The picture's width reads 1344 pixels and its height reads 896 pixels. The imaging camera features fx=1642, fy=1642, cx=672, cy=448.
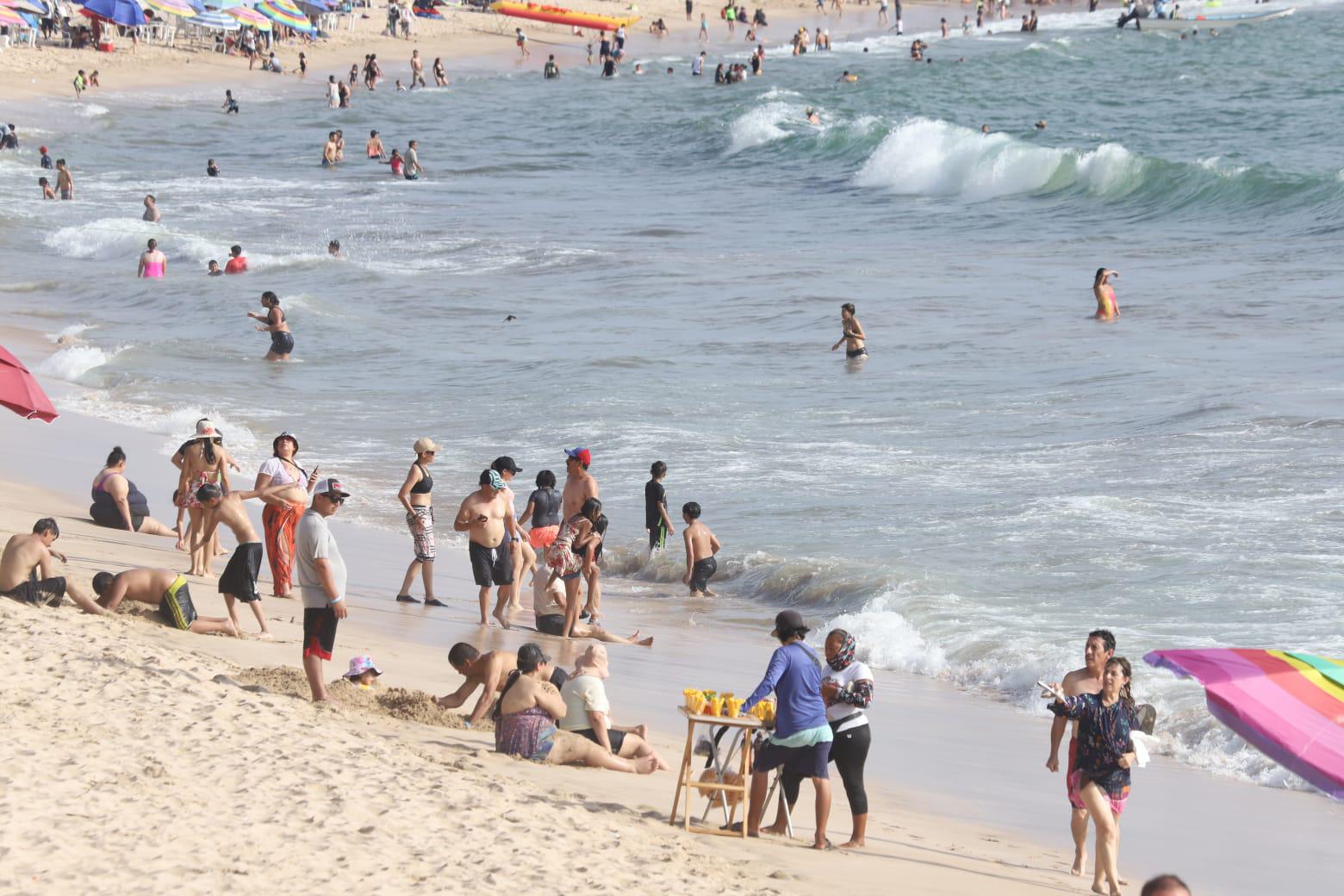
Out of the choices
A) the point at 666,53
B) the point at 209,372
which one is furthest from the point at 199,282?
the point at 666,53

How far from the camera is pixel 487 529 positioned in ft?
35.1

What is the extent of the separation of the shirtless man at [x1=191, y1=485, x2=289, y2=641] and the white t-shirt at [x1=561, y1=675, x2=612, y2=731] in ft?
7.77

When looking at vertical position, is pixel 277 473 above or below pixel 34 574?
above

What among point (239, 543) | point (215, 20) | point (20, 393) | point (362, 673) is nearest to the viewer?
point (362, 673)

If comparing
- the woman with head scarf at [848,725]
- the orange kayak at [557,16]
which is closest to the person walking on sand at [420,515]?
the woman with head scarf at [848,725]

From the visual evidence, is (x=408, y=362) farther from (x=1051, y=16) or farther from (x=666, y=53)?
(x=1051, y=16)

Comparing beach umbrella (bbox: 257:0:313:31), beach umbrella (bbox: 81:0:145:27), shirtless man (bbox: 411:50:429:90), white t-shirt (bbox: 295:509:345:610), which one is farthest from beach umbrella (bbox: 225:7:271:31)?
white t-shirt (bbox: 295:509:345:610)

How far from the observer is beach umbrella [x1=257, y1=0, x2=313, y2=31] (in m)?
53.7

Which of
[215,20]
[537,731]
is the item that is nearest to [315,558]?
[537,731]

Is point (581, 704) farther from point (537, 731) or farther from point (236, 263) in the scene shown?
point (236, 263)

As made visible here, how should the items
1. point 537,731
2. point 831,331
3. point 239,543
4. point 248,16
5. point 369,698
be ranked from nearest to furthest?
point 537,731 < point 369,698 < point 239,543 < point 831,331 < point 248,16

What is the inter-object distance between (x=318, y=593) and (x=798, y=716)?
101 inches

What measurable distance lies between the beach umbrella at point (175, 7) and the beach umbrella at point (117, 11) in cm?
96

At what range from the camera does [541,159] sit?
41.1 metres
